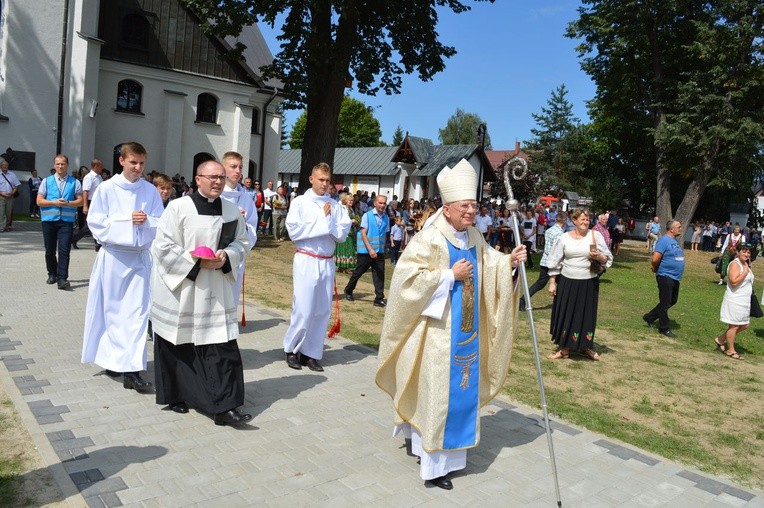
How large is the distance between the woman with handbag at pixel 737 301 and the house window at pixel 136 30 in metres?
27.3

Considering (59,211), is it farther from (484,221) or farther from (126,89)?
(126,89)

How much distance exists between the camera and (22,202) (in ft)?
77.5

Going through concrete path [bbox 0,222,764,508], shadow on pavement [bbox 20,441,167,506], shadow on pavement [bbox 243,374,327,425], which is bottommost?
shadow on pavement [bbox 20,441,167,506]

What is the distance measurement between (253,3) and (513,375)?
1647cm

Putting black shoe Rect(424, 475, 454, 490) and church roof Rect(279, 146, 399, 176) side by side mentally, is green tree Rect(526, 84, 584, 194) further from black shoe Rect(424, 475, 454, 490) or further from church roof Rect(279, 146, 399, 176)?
black shoe Rect(424, 475, 454, 490)

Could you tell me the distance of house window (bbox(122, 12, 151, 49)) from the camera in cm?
2975

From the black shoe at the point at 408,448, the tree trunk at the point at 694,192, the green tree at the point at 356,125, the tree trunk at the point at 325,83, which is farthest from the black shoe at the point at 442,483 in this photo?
→ the green tree at the point at 356,125

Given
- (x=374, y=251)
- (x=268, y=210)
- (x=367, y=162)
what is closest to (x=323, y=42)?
(x=268, y=210)

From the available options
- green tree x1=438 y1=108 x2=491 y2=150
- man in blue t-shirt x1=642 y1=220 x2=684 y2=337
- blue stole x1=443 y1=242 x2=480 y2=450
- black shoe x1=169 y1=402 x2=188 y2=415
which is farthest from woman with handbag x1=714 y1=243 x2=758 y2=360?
green tree x1=438 y1=108 x2=491 y2=150

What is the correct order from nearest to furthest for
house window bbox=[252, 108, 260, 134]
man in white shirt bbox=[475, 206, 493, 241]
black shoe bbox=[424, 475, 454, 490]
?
black shoe bbox=[424, 475, 454, 490] → man in white shirt bbox=[475, 206, 493, 241] → house window bbox=[252, 108, 260, 134]

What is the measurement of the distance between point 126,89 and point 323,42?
14.1 metres

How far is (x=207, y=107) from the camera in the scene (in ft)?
107

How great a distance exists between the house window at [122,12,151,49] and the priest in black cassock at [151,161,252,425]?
90.8ft

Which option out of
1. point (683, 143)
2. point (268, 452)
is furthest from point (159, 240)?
point (683, 143)
